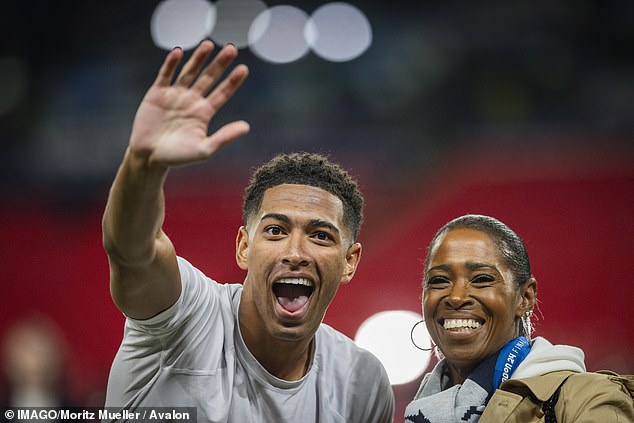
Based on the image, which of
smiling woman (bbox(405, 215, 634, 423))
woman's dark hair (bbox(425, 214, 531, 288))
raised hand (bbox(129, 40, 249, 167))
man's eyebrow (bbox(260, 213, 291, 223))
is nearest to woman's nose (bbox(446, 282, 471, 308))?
smiling woman (bbox(405, 215, 634, 423))

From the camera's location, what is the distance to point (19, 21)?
8.80m

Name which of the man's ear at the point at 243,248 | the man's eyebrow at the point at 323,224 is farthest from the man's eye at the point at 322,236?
the man's ear at the point at 243,248

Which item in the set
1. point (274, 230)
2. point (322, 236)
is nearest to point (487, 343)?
point (322, 236)

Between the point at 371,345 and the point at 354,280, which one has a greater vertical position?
the point at 354,280

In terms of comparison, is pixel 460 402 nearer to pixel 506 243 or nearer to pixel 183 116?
pixel 506 243

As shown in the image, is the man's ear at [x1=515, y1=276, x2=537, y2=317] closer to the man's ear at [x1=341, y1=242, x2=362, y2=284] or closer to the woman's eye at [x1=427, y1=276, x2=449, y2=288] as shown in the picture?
the woman's eye at [x1=427, y1=276, x2=449, y2=288]

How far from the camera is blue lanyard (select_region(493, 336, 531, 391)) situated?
2693 millimetres

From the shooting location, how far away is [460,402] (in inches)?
105

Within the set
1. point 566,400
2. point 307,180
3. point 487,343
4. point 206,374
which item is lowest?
point 566,400

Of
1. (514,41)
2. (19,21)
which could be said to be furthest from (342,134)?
(19,21)

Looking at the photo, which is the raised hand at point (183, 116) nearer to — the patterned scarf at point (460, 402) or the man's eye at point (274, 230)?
the man's eye at point (274, 230)

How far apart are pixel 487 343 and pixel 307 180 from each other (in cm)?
89

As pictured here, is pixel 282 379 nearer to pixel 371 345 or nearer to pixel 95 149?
pixel 371 345

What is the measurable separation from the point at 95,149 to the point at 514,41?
14.3 feet
